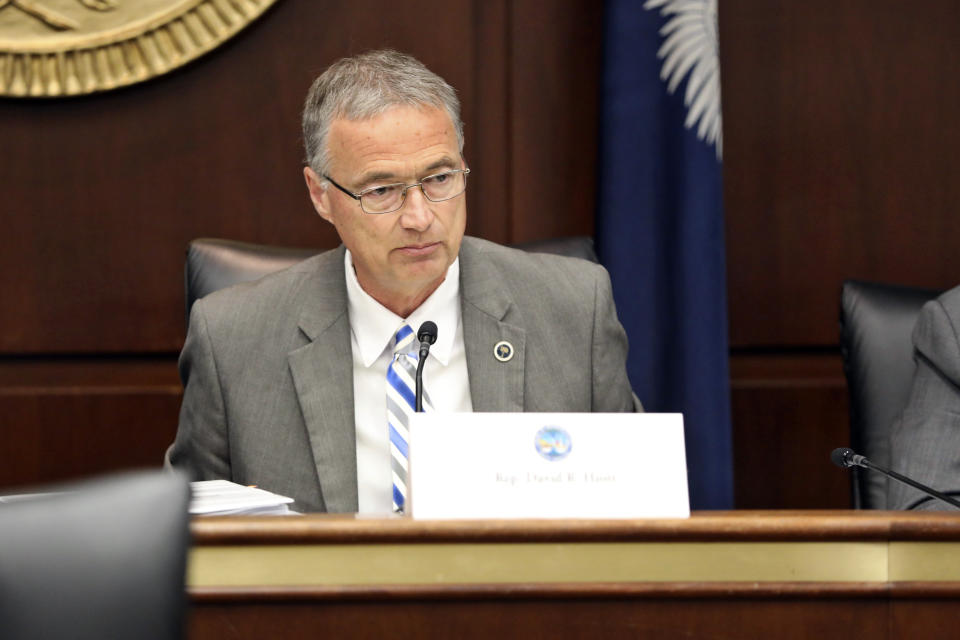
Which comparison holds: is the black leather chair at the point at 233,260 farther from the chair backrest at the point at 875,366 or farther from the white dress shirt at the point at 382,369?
the chair backrest at the point at 875,366

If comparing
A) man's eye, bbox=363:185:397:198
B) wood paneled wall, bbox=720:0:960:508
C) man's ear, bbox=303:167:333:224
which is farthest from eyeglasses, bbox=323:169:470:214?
wood paneled wall, bbox=720:0:960:508

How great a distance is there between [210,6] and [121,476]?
86.9 inches

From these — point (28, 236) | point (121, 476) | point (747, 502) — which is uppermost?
point (28, 236)

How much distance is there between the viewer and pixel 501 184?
2.90m

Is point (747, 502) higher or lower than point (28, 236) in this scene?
lower

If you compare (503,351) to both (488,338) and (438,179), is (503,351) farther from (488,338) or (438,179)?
(438,179)

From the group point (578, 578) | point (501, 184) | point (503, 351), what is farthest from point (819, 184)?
point (578, 578)

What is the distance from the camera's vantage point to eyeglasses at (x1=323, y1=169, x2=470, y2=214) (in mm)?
2059

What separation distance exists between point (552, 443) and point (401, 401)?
70 cm

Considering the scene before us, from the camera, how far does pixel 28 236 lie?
2.84m

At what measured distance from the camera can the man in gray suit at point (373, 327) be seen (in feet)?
6.73

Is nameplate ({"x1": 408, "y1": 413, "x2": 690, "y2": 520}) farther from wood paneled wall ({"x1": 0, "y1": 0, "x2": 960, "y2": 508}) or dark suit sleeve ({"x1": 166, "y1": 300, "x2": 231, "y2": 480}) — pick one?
wood paneled wall ({"x1": 0, "y1": 0, "x2": 960, "y2": 508})

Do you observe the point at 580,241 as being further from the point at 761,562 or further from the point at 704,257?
Answer: the point at 761,562

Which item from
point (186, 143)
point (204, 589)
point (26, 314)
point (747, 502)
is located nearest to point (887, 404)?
point (747, 502)
